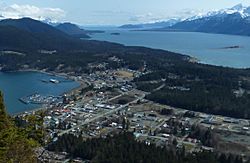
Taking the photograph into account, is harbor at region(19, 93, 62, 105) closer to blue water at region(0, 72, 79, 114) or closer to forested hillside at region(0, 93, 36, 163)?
blue water at region(0, 72, 79, 114)

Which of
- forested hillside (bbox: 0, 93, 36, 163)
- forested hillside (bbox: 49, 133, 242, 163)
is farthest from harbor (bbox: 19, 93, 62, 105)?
forested hillside (bbox: 0, 93, 36, 163)

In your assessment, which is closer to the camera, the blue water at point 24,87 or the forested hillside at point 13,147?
the forested hillside at point 13,147

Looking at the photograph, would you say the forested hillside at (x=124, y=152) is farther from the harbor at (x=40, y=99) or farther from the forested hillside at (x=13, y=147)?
the harbor at (x=40, y=99)

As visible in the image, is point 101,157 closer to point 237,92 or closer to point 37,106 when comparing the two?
point 37,106

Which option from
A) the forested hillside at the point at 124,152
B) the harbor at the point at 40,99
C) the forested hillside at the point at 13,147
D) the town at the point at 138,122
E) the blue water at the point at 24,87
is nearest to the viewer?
the forested hillside at the point at 13,147

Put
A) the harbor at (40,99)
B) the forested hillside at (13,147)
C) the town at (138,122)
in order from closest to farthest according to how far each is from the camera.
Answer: the forested hillside at (13,147) → the town at (138,122) → the harbor at (40,99)

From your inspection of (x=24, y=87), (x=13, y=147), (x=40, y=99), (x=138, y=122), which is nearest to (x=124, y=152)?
(x=138, y=122)

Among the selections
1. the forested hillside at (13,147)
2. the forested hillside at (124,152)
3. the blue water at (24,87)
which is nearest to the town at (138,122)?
the forested hillside at (124,152)

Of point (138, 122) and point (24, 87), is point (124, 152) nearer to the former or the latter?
point (138, 122)
